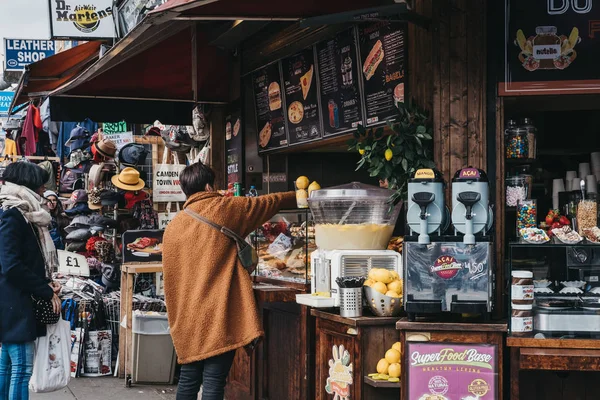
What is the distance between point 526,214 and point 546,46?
115 centimetres

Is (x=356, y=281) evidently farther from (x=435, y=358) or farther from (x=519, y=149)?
(x=519, y=149)

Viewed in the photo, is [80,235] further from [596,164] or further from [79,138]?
[596,164]

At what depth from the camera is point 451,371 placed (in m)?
4.90

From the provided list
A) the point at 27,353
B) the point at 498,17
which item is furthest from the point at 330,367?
the point at 498,17

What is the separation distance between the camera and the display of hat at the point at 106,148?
415 inches

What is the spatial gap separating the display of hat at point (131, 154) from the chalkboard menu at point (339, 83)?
3460mm

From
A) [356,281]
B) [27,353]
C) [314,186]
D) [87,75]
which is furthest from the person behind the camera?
[87,75]

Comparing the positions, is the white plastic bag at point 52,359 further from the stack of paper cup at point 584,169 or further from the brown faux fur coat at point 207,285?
the stack of paper cup at point 584,169

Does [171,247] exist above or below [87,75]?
below

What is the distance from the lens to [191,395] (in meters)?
5.41

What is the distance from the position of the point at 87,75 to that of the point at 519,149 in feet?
13.5

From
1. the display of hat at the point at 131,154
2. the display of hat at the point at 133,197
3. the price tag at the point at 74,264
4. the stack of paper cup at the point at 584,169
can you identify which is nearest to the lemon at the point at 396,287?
the stack of paper cup at the point at 584,169

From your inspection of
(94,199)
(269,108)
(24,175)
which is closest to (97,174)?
(94,199)

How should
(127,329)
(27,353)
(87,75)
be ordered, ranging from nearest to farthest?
(27,353)
(87,75)
(127,329)
